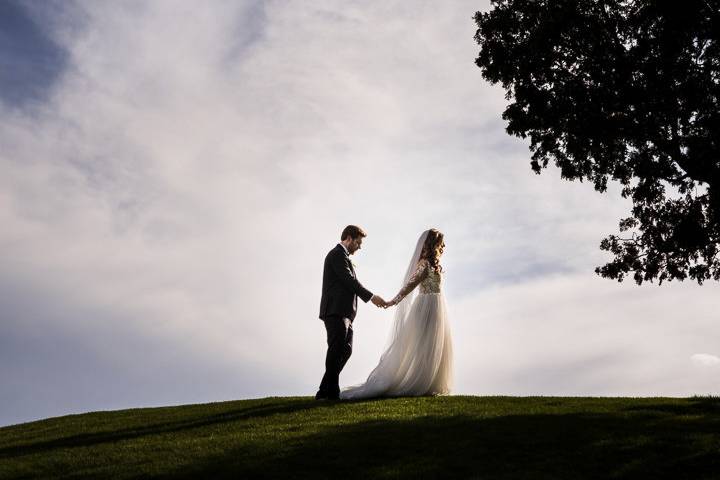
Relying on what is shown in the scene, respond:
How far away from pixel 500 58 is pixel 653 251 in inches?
315

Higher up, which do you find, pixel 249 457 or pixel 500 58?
pixel 500 58

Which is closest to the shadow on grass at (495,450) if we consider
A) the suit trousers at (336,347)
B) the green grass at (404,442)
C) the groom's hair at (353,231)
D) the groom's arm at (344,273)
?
the green grass at (404,442)

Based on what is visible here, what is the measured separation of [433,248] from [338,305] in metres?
3.00

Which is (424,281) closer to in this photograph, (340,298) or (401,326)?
(401,326)

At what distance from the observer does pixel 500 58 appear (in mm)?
25844

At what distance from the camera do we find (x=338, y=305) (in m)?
20.4

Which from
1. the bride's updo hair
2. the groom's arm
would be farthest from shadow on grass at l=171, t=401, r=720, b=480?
the bride's updo hair

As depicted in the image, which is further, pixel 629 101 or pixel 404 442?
pixel 629 101

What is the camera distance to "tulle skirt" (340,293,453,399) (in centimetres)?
2091

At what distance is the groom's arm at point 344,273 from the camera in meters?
20.3

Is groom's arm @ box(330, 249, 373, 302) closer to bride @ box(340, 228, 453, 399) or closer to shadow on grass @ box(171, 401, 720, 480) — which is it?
bride @ box(340, 228, 453, 399)

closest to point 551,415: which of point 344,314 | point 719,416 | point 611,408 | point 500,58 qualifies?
point 611,408

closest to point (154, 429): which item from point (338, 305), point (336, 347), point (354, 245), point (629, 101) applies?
point (336, 347)

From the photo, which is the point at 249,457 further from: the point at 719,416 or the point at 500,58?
the point at 500,58
